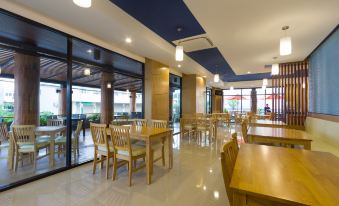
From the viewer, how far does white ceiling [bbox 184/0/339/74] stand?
2559 millimetres

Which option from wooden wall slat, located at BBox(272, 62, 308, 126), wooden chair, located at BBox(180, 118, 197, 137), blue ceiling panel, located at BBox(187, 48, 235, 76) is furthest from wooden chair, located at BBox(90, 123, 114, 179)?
wooden wall slat, located at BBox(272, 62, 308, 126)

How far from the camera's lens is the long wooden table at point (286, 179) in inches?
35.7

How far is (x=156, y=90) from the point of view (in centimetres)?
547

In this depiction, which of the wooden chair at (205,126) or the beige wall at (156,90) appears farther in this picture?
the wooden chair at (205,126)

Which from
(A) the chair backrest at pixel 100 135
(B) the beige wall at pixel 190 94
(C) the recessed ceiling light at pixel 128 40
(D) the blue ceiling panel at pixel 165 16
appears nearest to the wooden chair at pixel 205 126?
(B) the beige wall at pixel 190 94

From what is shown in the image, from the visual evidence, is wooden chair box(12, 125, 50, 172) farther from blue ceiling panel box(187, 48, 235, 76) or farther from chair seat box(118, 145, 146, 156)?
blue ceiling panel box(187, 48, 235, 76)

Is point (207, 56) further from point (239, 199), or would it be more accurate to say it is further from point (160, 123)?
point (239, 199)

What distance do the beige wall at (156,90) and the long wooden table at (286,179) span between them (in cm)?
394

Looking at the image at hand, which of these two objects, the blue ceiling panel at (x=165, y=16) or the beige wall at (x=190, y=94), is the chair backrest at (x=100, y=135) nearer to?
the blue ceiling panel at (x=165, y=16)

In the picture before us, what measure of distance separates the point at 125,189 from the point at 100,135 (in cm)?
Result: 103

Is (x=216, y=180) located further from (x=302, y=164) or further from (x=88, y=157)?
(x=88, y=157)

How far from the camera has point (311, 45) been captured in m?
4.29

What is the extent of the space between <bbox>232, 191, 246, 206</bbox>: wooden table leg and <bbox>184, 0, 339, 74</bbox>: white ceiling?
257 centimetres

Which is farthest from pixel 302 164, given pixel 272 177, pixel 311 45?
pixel 311 45
